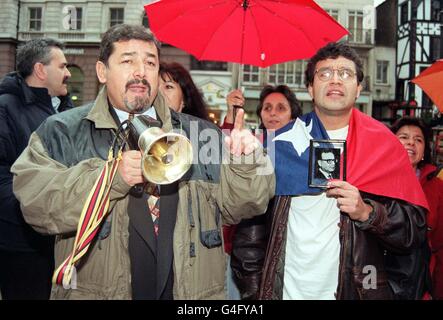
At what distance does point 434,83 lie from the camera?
13.2ft

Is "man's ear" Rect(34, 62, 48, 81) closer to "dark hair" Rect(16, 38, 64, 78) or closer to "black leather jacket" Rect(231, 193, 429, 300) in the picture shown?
"dark hair" Rect(16, 38, 64, 78)

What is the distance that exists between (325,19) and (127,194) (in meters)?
2.47

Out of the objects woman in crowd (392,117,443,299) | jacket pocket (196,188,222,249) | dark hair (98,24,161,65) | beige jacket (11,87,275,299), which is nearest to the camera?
beige jacket (11,87,275,299)

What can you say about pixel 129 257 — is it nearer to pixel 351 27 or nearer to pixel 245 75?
pixel 245 75

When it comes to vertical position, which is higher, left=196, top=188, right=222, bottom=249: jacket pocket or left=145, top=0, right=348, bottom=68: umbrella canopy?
left=145, top=0, right=348, bottom=68: umbrella canopy

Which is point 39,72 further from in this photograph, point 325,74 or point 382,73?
point 382,73

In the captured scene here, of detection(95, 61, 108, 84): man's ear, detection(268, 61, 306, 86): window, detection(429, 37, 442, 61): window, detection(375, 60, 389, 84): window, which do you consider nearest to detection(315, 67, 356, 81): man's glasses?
detection(95, 61, 108, 84): man's ear

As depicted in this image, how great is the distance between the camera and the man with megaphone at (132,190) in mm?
1926

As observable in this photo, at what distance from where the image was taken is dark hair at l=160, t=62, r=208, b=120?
160 inches

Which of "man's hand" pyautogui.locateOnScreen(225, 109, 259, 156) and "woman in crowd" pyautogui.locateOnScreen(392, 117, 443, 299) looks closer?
"man's hand" pyautogui.locateOnScreen(225, 109, 259, 156)

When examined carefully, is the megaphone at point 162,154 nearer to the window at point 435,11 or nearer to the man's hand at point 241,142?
the man's hand at point 241,142

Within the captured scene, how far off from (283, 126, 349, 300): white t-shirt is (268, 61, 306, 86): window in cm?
2675
